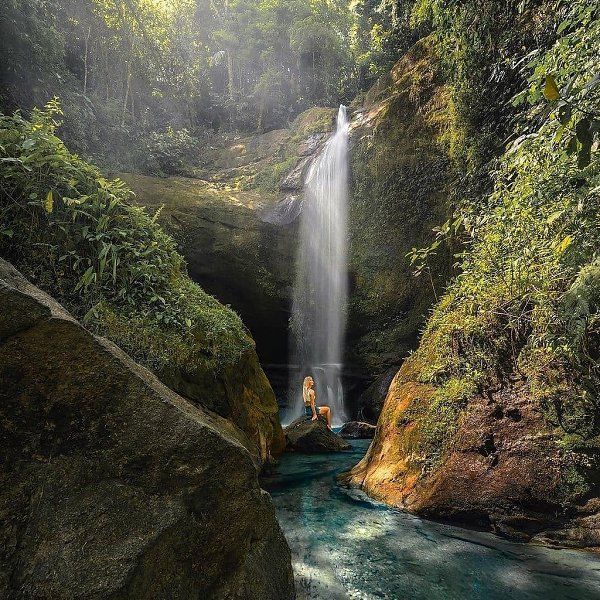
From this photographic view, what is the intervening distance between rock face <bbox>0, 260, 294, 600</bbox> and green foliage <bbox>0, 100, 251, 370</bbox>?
2539 millimetres

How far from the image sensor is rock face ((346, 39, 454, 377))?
11.9 metres

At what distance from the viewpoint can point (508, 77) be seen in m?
9.28

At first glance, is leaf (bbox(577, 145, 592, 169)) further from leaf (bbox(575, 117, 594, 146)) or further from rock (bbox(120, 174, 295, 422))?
rock (bbox(120, 174, 295, 422))

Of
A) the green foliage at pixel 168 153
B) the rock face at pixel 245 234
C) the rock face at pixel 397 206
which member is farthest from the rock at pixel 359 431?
the green foliage at pixel 168 153

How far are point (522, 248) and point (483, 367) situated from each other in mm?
1667

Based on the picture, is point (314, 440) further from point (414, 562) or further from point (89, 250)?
point (89, 250)

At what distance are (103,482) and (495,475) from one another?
3656 mm

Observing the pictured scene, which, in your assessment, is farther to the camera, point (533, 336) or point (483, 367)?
point (483, 367)

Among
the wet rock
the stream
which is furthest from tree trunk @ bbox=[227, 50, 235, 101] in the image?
the stream

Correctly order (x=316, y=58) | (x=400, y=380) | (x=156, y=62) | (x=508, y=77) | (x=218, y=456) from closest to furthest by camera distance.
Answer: (x=218, y=456), (x=400, y=380), (x=508, y=77), (x=156, y=62), (x=316, y=58)

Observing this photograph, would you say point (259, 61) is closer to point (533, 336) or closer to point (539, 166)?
point (539, 166)

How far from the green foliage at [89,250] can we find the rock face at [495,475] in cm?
281

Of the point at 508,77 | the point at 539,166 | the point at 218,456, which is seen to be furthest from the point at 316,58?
the point at 218,456

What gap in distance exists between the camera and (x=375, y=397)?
1240cm
